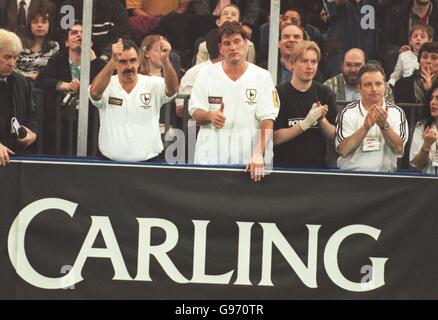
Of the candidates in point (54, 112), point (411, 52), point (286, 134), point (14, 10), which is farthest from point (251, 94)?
point (14, 10)

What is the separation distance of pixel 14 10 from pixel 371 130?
11.0 feet

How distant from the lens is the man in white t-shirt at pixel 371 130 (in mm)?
12516

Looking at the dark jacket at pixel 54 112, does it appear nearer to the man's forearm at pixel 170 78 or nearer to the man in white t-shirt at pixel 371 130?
the man's forearm at pixel 170 78

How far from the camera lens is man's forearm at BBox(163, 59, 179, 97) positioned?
1245 cm

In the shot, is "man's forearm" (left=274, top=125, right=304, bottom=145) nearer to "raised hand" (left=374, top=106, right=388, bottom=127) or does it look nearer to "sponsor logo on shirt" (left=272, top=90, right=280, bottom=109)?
"sponsor logo on shirt" (left=272, top=90, right=280, bottom=109)

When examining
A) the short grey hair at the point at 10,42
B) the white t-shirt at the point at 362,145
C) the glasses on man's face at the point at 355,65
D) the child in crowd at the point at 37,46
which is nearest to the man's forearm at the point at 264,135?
the white t-shirt at the point at 362,145

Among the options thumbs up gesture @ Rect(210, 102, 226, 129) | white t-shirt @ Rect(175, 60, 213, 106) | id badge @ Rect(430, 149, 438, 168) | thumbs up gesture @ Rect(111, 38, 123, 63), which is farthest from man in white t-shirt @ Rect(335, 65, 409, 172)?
thumbs up gesture @ Rect(111, 38, 123, 63)

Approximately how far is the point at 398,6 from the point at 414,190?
6.48 ft

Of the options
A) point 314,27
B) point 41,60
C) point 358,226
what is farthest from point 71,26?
point 358,226

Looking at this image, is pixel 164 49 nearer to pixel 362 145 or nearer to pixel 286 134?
pixel 286 134

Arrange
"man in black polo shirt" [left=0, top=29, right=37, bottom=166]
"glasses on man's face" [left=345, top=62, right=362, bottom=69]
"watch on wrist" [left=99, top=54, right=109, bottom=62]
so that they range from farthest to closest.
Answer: "glasses on man's face" [left=345, top=62, right=362, bottom=69] < "watch on wrist" [left=99, top=54, right=109, bottom=62] < "man in black polo shirt" [left=0, top=29, right=37, bottom=166]

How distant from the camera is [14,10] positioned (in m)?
12.8

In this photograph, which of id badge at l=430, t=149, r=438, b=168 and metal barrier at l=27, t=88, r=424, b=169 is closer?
id badge at l=430, t=149, r=438, b=168

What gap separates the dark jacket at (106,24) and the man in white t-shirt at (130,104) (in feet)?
1.07
